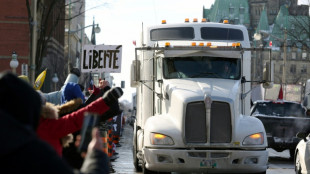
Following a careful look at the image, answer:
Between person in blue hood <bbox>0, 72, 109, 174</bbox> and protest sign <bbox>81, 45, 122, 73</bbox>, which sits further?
protest sign <bbox>81, 45, 122, 73</bbox>

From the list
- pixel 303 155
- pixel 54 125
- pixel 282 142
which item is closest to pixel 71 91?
pixel 54 125

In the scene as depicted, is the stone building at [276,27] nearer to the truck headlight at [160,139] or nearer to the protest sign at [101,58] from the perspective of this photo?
the protest sign at [101,58]

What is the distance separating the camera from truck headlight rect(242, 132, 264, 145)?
13156mm

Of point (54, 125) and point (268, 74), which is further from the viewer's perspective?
point (268, 74)

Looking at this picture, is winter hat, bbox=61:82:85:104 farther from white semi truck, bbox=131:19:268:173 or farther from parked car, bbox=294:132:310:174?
parked car, bbox=294:132:310:174

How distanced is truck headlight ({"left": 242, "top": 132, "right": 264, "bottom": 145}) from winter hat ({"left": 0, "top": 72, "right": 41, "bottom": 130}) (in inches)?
410

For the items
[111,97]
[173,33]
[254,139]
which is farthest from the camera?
[173,33]

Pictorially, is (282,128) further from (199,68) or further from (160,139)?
(160,139)

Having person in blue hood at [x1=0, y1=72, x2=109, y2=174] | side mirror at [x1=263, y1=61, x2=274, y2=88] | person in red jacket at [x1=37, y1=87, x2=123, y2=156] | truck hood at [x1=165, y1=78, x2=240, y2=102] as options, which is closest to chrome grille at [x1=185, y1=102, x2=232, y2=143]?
truck hood at [x1=165, y1=78, x2=240, y2=102]

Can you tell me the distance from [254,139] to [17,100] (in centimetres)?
1060

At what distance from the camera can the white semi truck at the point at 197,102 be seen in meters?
13.0

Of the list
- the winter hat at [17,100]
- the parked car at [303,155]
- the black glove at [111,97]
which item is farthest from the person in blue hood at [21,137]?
the parked car at [303,155]

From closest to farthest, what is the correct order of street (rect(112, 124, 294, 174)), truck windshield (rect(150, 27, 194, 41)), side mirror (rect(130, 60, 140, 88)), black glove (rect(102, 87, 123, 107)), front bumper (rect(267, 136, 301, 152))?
1. black glove (rect(102, 87, 123, 107))
2. side mirror (rect(130, 60, 140, 88))
3. truck windshield (rect(150, 27, 194, 41))
4. street (rect(112, 124, 294, 174))
5. front bumper (rect(267, 136, 301, 152))

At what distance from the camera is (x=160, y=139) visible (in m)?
13.1
